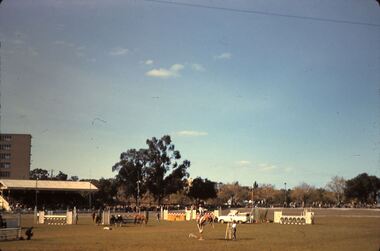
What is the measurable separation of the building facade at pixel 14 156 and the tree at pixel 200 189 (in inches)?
1559

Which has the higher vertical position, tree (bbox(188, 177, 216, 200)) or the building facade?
the building facade

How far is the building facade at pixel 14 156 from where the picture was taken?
120 metres

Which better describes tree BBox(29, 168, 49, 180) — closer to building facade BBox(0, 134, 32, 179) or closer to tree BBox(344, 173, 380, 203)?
building facade BBox(0, 134, 32, 179)

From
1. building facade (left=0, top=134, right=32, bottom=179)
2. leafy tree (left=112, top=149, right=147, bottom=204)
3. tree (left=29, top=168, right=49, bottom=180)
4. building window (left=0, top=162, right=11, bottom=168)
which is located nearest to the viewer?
leafy tree (left=112, top=149, right=147, bottom=204)

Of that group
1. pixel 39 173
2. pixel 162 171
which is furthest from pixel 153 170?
pixel 39 173

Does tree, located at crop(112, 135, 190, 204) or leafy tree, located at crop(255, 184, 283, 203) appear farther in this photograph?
leafy tree, located at crop(255, 184, 283, 203)

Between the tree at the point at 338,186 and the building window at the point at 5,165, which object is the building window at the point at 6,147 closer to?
the building window at the point at 5,165

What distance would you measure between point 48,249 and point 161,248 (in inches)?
190

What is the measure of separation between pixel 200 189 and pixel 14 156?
149ft

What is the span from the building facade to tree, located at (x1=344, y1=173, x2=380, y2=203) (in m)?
86.9

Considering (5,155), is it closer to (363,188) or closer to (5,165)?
(5,165)

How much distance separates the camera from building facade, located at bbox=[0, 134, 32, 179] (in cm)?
12025

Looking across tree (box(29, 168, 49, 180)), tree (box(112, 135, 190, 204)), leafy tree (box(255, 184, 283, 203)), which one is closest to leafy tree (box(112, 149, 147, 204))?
tree (box(112, 135, 190, 204))

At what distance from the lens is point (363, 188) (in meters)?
142
